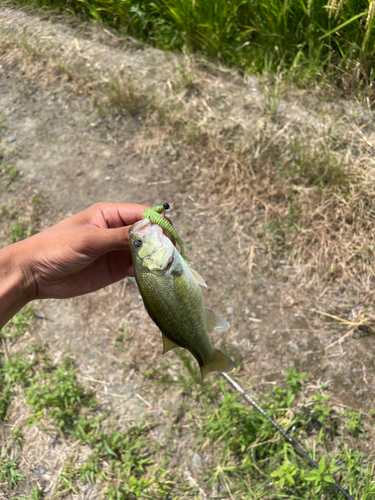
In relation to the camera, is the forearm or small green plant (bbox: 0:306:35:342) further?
small green plant (bbox: 0:306:35:342)

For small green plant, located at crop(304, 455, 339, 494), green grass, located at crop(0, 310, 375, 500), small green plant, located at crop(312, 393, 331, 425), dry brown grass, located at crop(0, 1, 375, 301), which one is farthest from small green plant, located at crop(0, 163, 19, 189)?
small green plant, located at crop(304, 455, 339, 494)

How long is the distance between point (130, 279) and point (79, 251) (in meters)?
1.48

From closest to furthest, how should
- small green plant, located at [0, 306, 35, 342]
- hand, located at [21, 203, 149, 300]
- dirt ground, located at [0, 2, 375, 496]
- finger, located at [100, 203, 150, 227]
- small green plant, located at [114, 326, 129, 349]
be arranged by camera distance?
1. hand, located at [21, 203, 149, 300]
2. finger, located at [100, 203, 150, 227]
3. dirt ground, located at [0, 2, 375, 496]
4. small green plant, located at [114, 326, 129, 349]
5. small green plant, located at [0, 306, 35, 342]

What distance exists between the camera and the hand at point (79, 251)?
2111 millimetres

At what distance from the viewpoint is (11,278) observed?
229 centimetres

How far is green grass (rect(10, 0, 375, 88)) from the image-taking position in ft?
12.1

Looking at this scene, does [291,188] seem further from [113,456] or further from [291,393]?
[113,456]

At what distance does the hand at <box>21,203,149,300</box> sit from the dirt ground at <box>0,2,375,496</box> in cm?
85

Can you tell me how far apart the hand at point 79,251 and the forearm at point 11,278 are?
24 millimetres

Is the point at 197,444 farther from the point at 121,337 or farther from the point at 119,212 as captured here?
the point at 119,212

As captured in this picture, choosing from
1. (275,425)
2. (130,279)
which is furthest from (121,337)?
(275,425)

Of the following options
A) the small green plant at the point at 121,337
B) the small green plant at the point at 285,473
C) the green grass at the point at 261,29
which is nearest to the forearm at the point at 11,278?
the small green plant at the point at 121,337

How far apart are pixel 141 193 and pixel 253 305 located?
5.26 feet

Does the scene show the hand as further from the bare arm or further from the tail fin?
the tail fin
